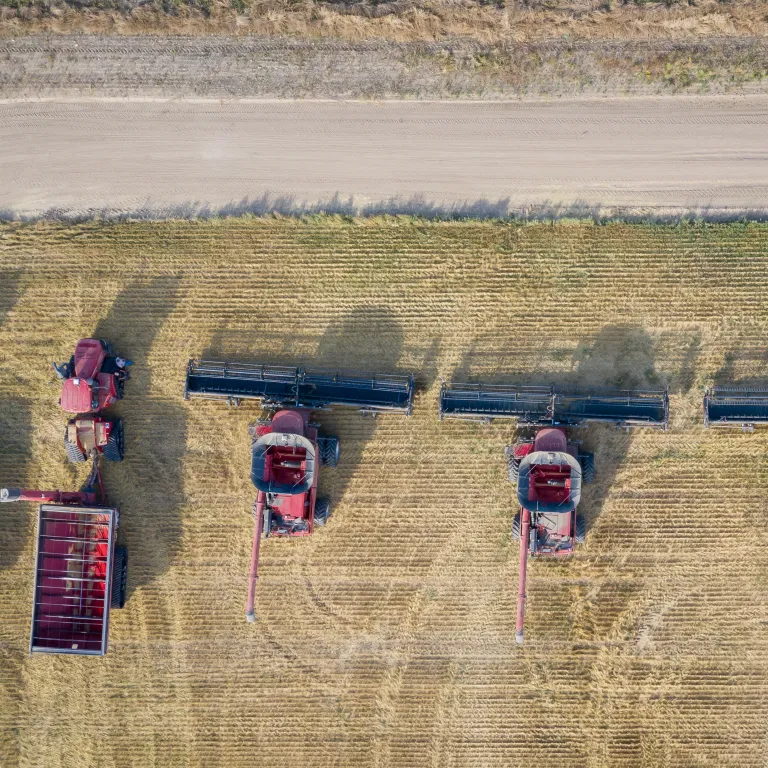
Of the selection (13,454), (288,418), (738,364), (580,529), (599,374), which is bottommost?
(580,529)

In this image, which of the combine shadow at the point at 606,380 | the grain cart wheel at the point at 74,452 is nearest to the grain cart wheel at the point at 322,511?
the combine shadow at the point at 606,380

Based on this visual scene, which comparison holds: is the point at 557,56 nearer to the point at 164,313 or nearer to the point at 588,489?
the point at 588,489

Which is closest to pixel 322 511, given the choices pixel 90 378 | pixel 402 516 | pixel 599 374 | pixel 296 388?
pixel 402 516

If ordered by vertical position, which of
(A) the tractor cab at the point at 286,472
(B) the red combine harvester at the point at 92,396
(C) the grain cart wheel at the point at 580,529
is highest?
(B) the red combine harvester at the point at 92,396

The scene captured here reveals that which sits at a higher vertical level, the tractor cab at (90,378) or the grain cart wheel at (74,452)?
the tractor cab at (90,378)

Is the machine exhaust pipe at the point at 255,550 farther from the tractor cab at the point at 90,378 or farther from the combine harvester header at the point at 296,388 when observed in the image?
the tractor cab at the point at 90,378

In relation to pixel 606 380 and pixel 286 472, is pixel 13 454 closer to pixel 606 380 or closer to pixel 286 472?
pixel 286 472

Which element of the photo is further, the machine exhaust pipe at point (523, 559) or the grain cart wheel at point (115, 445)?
the grain cart wheel at point (115, 445)

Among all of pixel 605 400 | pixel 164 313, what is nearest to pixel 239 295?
pixel 164 313
